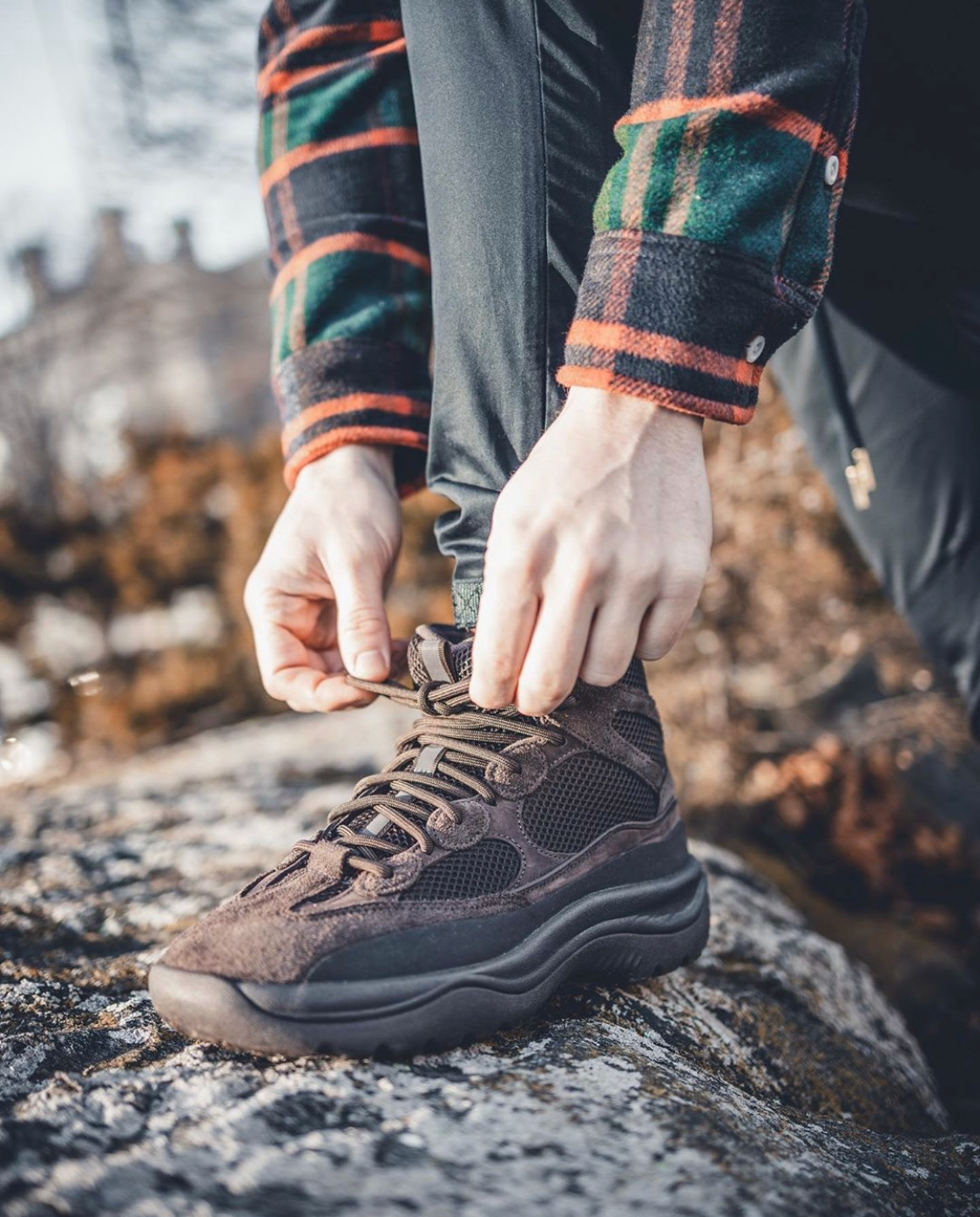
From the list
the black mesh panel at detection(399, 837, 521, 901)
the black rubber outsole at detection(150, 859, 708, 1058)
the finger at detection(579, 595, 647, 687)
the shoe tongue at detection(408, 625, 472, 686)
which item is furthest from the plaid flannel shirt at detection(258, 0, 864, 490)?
the black rubber outsole at detection(150, 859, 708, 1058)

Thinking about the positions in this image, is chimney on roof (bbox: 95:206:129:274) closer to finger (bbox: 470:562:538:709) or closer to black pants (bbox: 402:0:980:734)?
black pants (bbox: 402:0:980:734)

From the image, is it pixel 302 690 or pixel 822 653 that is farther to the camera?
pixel 822 653

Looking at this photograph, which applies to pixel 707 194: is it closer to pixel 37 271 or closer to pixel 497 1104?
pixel 497 1104

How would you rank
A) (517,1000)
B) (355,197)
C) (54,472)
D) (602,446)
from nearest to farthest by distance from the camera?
(602,446) → (517,1000) → (355,197) → (54,472)

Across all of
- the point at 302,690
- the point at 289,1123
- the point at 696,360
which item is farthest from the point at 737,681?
the point at 289,1123

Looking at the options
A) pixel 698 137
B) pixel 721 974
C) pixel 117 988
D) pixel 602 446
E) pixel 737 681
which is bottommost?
pixel 737 681

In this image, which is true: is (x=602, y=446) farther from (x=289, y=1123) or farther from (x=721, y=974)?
(x=721, y=974)

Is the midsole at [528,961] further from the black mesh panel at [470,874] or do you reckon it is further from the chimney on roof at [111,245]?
the chimney on roof at [111,245]

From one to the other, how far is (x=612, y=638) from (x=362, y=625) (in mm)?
505

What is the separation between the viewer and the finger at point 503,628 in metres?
0.93

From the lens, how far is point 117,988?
1280 mm

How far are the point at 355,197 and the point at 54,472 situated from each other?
27.8 feet

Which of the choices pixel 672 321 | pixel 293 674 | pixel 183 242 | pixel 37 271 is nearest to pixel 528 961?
pixel 293 674

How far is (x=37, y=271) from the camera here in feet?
30.8
